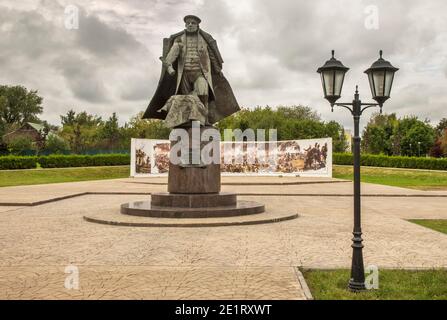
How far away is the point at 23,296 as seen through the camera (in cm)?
498

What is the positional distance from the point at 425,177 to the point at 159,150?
20.6 m

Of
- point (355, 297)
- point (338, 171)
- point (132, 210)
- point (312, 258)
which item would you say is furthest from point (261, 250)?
point (338, 171)

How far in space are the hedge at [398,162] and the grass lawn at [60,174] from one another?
2032 centimetres

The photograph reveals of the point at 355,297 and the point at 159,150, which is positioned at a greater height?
the point at 159,150

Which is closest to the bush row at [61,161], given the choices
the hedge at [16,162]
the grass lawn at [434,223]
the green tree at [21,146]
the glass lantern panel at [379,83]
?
the hedge at [16,162]

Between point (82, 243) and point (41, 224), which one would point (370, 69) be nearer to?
Answer: point (82, 243)

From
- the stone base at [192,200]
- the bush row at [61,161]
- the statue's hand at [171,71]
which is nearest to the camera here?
the stone base at [192,200]

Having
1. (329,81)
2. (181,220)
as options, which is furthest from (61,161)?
(329,81)

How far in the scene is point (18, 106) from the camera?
79562 millimetres

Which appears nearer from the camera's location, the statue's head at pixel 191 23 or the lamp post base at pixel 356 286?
the lamp post base at pixel 356 286

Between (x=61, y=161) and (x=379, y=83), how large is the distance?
118ft

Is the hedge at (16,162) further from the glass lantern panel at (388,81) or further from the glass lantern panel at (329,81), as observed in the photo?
the glass lantern panel at (388,81)

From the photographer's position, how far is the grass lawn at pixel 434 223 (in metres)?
10.7
